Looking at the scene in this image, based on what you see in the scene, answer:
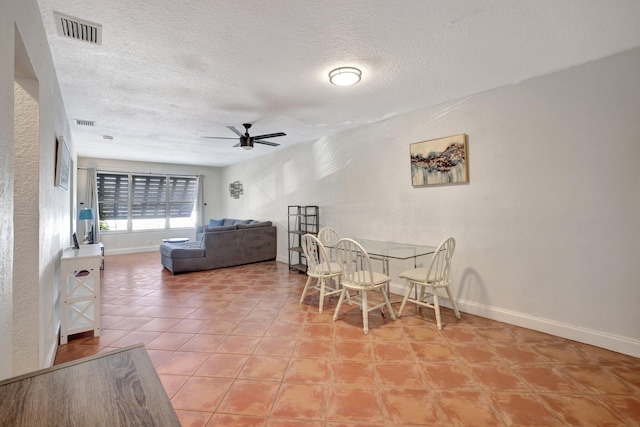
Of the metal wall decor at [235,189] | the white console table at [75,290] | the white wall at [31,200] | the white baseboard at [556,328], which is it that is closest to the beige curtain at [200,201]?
the metal wall decor at [235,189]

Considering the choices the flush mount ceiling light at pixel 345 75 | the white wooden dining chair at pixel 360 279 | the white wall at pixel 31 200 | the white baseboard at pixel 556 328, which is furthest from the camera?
the white wooden dining chair at pixel 360 279

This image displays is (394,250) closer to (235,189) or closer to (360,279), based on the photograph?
(360,279)

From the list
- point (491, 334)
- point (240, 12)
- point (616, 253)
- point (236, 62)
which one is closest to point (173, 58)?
point (236, 62)

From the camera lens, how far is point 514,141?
9.00 ft

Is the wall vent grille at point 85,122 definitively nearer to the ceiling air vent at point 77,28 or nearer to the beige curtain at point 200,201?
the ceiling air vent at point 77,28

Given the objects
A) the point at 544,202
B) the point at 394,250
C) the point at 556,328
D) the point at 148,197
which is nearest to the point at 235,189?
the point at 148,197

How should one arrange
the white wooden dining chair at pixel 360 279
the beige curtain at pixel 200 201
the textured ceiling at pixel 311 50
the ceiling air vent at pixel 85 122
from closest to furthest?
the textured ceiling at pixel 311 50 → the white wooden dining chair at pixel 360 279 → the ceiling air vent at pixel 85 122 → the beige curtain at pixel 200 201

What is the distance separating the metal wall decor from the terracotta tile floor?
14.5 ft

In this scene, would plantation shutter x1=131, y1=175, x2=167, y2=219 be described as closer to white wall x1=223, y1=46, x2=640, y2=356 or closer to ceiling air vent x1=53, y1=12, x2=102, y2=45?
→ ceiling air vent x1=53, y1=12, x2=102, y2=45

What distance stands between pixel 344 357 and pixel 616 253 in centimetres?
233

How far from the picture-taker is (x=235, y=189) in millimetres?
7605

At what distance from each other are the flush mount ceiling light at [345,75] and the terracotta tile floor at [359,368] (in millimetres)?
2303

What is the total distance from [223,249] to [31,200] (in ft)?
12.1

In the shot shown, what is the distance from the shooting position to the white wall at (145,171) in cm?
673
